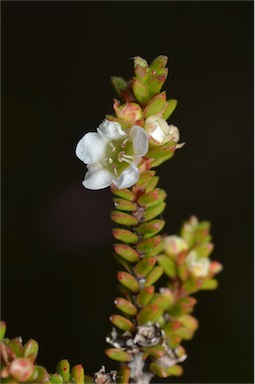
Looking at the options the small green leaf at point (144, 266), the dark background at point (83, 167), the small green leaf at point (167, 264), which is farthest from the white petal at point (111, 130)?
the dark background at point (83, 167)

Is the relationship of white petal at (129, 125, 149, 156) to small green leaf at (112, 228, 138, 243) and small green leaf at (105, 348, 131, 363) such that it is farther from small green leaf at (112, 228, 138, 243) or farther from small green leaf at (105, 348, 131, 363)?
small green leaf at (105, 348, 131, 363)

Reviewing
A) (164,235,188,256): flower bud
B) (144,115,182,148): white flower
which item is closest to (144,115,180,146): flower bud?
(144,115,182,148): white flower

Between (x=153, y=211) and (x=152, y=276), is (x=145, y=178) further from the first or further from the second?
(x=152, y=276)

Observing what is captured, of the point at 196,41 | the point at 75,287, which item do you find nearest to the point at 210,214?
the point at 75,287

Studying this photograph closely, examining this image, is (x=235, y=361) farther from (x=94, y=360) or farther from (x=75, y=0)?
(x=75, y=0)

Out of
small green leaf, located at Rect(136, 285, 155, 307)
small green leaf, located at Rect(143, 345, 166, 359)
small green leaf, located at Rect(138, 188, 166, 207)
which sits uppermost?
small green leaf, located at Rect(138, 188, 166, 207)

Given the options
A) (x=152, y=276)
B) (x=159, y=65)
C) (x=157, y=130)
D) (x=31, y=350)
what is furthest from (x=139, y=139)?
(x=31, y=350)
